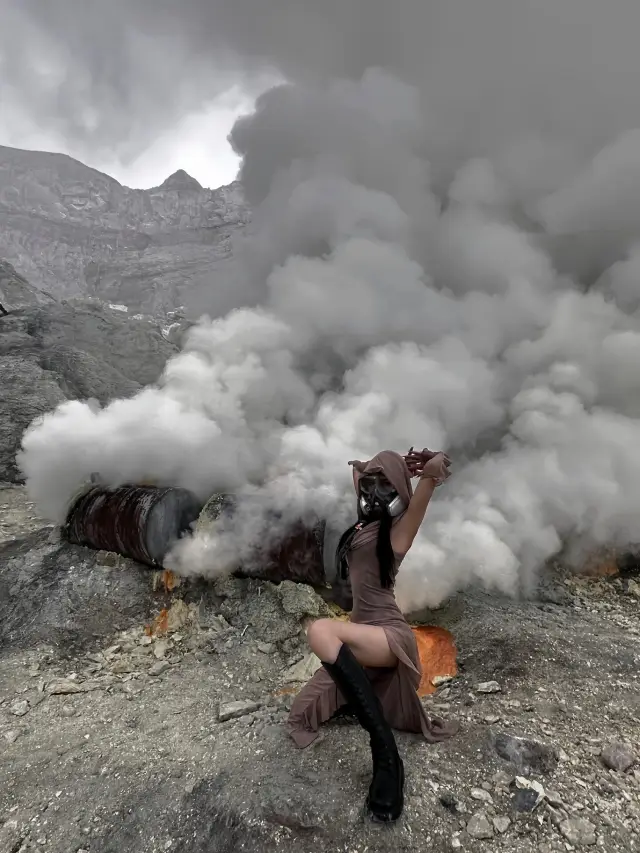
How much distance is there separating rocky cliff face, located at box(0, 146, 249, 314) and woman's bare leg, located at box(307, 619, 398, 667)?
75.2 m

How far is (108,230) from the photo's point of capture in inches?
4289

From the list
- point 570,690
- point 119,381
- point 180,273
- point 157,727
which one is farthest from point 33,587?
point 180,273

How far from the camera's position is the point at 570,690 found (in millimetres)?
3863

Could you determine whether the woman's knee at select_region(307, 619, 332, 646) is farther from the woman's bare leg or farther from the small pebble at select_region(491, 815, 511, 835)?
the small pebble at select_region(491, 815, 511, 835)

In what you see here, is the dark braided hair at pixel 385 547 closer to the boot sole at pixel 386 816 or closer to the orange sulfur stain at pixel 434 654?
the boot sole at pixel 386 816

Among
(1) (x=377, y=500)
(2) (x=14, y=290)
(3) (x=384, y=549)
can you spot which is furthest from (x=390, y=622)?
(2) (x=14, y=290)

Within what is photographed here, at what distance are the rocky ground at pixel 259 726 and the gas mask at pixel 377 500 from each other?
1.54m

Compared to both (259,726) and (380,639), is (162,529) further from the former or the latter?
(380,639)

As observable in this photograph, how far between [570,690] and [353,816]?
85.7 inches

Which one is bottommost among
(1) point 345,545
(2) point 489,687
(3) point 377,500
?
(2) point 489,687

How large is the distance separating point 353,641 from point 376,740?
19.6 inches

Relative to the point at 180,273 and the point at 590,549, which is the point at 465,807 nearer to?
the point at 590,549

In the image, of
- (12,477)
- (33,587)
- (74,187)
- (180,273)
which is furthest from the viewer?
(74,187)

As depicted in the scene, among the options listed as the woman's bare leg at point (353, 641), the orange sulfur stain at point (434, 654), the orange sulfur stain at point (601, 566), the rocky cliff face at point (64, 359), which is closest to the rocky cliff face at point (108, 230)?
the rocky cliff face at point (64, 359)
